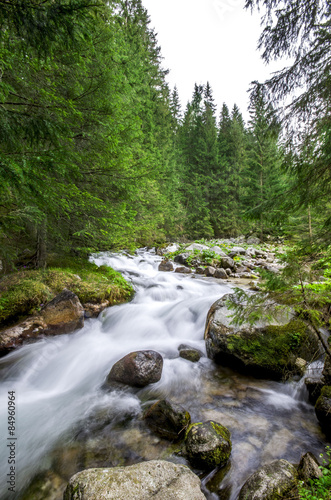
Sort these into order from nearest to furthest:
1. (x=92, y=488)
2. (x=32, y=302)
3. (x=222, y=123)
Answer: (x=92, y=488) → (x=32, y=302) → (x=222, y=123)

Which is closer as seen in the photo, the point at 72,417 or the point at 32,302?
the point at 72,417

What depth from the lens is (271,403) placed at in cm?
349

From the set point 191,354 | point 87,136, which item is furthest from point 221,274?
point 87,136

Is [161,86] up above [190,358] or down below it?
above

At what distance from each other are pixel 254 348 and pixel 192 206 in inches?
857

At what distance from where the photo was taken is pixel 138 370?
13.0 feet

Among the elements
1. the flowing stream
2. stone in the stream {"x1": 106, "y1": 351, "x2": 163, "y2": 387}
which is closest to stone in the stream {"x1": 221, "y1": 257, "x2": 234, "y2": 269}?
the flowing stream

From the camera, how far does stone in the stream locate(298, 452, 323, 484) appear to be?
1.86 metres

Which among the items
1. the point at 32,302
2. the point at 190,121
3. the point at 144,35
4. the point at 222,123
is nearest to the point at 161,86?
the point at 144,35

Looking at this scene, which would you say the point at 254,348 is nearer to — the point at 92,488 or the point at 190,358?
the point at 190,358

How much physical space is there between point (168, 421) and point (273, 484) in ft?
4.53

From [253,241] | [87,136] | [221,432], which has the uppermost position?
[87,136]

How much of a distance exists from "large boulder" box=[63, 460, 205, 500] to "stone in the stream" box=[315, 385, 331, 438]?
2034 mm

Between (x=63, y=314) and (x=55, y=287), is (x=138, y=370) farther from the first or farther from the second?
(x=55, y=287)
